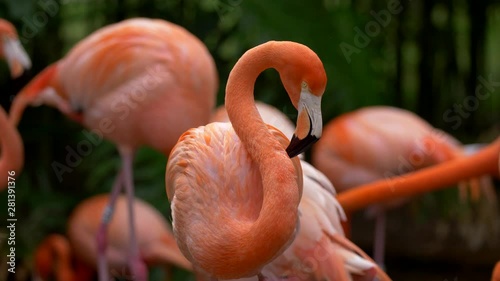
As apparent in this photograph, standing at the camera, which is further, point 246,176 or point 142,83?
point 142,83

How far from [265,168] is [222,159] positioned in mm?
173

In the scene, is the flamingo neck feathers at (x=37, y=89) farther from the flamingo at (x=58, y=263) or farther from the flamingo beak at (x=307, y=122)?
the flamingo beak at (x=307, y=122)

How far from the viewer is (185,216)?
2285 millimetres

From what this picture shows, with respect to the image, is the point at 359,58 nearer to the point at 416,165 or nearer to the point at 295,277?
the point at 416,165

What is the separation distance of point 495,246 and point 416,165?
3.51 feet

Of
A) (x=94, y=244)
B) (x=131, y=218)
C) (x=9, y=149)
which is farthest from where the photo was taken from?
(x=94, y=244)

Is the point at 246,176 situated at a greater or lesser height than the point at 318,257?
greater

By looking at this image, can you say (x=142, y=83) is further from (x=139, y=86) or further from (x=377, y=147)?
(x=377, y=147)

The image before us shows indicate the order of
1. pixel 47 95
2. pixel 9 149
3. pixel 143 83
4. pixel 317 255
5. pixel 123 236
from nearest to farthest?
pixel 317 255
pixel 9 149
pixel 143 83
pixel 47 95
pixel 123 236

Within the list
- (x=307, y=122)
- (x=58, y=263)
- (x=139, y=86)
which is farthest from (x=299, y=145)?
(x=58, y=263)

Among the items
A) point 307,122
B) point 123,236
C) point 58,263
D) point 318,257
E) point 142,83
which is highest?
point 307,122

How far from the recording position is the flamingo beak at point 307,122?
213cm

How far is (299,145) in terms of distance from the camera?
7.11 feet

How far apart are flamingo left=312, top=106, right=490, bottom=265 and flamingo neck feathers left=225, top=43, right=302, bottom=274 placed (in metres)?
1.93
